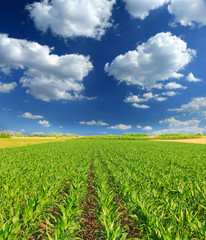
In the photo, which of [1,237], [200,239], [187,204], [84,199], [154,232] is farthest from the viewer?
[84,199]

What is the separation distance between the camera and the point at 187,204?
5895mm

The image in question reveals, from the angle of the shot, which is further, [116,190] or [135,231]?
[116,190]

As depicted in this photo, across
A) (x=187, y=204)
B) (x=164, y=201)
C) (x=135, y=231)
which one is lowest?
(x=135, y=231)

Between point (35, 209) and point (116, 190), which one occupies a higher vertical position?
point (35, 209)

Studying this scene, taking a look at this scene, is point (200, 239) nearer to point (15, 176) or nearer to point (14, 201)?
point (14, 201)

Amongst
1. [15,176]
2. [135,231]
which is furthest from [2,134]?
[135,231]

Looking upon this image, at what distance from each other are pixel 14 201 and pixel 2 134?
133030 millimetres

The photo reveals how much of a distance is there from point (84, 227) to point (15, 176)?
5984 mm

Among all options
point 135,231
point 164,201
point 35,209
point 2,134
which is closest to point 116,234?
point 135,231

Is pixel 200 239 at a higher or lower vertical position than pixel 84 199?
higher

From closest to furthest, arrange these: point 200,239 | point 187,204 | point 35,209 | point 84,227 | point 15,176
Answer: point 200,239, point 35,209, point 84,227, point 187,204, point 15,176

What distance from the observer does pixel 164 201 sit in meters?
5.27

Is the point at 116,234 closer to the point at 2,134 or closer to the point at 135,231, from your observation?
the point at 135,231

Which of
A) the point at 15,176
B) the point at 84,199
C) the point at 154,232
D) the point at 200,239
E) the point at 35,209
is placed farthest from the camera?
the point at 15,176
